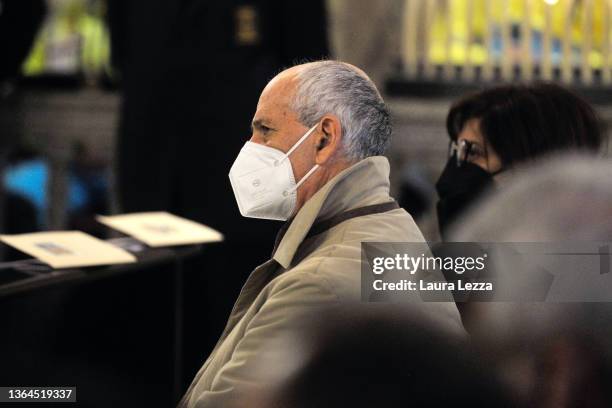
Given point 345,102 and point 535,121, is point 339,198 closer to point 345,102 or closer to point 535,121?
point 345,102

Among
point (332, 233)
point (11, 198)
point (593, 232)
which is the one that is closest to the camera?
point (593, 232)

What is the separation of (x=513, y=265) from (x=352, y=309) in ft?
0.61

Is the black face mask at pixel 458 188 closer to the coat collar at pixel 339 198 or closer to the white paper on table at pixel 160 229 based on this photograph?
the coat collar at pixel 339 198

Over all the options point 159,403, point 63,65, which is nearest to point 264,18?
point 159,403

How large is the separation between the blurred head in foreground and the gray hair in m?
0.36

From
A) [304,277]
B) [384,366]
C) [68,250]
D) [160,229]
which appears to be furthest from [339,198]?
[160,229]

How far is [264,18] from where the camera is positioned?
3197 mm

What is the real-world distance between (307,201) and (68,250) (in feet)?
2.46

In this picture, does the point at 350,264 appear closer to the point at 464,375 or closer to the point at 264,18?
the point at 464,375

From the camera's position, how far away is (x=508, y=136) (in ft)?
6.48

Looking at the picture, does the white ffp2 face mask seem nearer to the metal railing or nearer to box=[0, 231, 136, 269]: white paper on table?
box=[0, 231, 136, 269]: white paper on table

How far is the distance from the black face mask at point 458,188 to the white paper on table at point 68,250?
0.64 metres

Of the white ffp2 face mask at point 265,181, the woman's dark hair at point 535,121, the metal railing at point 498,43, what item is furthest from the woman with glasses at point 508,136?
the metal railing at point 498,43

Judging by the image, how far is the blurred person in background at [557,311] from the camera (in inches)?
43.9
